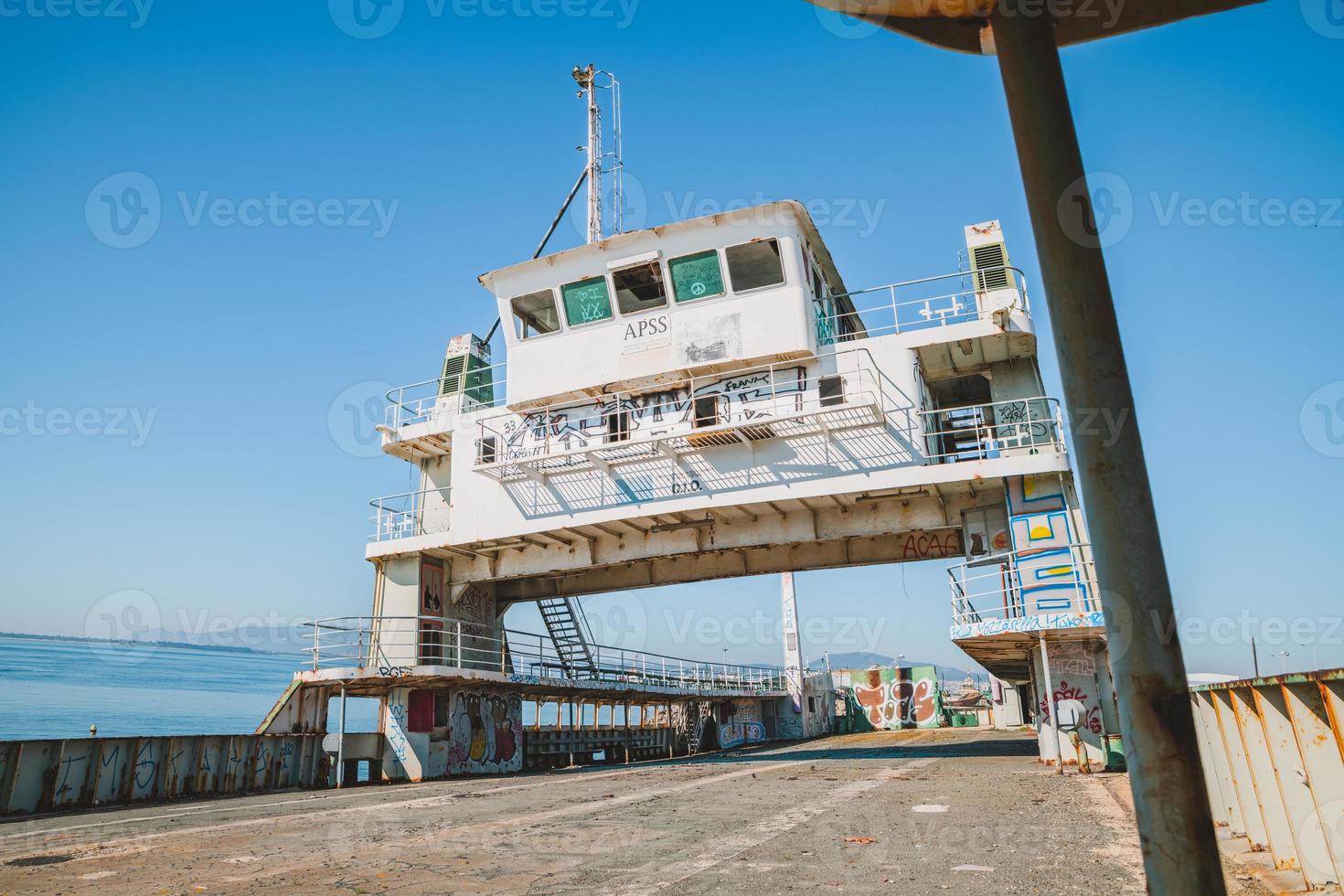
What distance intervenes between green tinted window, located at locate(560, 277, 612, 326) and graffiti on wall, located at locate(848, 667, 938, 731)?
49848 mm

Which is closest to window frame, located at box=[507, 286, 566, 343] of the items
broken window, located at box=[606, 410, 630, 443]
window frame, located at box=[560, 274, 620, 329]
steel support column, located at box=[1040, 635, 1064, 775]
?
window frame, located at box=[560, 274, 620, 329]

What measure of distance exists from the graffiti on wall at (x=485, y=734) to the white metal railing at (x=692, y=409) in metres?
7.99

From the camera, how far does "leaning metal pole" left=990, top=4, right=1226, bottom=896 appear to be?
2209 millimetres

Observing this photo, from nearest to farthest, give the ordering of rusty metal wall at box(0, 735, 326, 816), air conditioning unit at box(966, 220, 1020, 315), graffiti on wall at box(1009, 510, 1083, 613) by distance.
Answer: rusty metal wall at box(0, 735, 326, 816) → graffiti on wall at box(1009, 510, 1083, 613) → air conditioning unit at box(966, 220, 1020, 315)

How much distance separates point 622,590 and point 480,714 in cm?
602

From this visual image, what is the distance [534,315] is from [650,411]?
16.2 ft

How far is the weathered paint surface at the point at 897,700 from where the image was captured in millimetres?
63781

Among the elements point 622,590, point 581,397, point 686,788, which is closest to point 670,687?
point 622,590

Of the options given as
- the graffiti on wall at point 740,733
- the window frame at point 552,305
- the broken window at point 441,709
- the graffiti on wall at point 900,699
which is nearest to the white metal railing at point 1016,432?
the window frame at point 552,305

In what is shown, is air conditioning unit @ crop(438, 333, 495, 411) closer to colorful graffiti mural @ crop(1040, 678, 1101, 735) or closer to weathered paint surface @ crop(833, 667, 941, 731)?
colorful graffiti mural @ crop(1040, 678, 1101, 735)

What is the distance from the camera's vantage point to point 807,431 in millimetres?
21828

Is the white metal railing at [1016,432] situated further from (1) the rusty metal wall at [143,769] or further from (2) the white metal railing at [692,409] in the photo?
(1) the rusty metal wall at [143,769]

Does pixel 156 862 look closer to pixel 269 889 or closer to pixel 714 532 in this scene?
pixel 269 889

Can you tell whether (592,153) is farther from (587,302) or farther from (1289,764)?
(1289,764)
